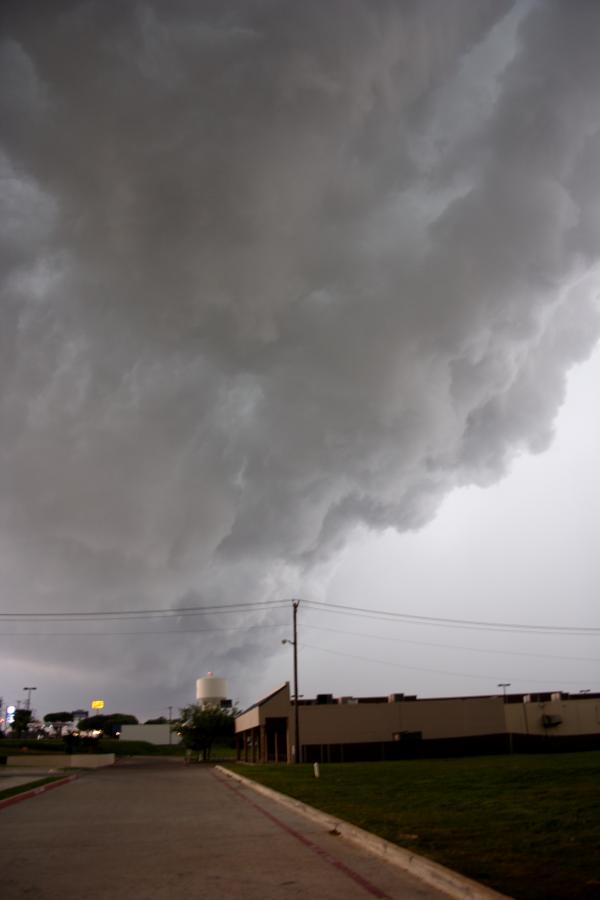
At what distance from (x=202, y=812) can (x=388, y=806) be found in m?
4.70

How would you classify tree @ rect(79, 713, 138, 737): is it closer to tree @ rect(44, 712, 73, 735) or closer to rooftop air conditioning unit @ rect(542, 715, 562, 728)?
tree @ rect(44, 712, 73, 735)

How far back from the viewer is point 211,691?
10331 cm

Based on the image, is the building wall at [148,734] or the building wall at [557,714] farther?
the building wall at [148,734]

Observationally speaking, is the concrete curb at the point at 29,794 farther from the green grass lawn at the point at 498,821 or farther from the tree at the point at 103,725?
the tree at the point at 103,725

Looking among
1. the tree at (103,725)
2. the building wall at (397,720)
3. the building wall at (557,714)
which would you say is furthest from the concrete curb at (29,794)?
the tree at (103,725)

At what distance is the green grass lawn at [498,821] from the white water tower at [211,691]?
271 ft

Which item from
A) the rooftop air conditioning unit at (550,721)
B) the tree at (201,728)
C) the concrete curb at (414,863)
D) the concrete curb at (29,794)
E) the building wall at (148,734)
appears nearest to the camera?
the concrete curb at (414,863)

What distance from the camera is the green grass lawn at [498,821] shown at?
8320mm

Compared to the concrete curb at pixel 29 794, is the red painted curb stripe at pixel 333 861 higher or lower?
higher

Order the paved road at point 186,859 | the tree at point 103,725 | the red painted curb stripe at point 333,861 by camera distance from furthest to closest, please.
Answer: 1. the tree at point 103,725
2. the paved road at point 186,859
3. the red painted curb stripe at point 333,861

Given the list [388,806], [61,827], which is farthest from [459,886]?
[61,827]

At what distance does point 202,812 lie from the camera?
17.9 metres

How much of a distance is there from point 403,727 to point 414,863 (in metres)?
49.8

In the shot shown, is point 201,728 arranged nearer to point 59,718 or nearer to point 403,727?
point 403,727
